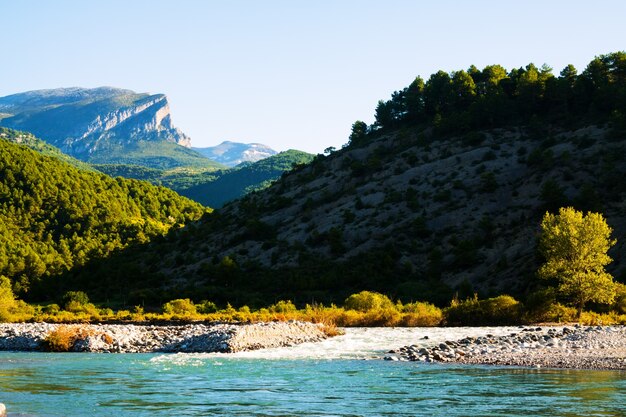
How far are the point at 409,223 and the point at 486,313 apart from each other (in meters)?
47.4

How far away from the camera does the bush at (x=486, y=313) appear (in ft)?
203

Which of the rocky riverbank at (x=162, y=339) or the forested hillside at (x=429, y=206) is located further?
the forested hillside at (x=429, y=206)

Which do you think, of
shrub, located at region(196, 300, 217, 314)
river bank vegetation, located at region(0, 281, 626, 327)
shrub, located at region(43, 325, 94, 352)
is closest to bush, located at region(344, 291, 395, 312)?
river bank vegetation, located at region(0, 281, 626, 327)

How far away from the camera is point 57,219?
149 metres

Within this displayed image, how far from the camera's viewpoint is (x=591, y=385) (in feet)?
83.0

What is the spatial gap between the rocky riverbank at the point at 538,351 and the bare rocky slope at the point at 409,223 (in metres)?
40.4

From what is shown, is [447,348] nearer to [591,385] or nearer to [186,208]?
[591,385]

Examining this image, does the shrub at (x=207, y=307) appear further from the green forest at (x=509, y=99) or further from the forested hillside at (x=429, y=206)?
the green forest at (x=509, y=99)

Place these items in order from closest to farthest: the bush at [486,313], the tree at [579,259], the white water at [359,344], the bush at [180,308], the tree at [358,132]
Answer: the white water at [359,344]
the tree at [579,259]
the bush at [486,313]
the bush at [180,308]
the tree at [358,132]

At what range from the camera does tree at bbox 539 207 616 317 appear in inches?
2421

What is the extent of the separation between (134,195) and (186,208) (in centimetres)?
1516

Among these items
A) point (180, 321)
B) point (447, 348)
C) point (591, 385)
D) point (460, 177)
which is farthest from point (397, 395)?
point (460, 177)

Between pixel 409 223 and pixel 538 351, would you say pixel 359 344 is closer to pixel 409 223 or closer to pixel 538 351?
pixel 538 351

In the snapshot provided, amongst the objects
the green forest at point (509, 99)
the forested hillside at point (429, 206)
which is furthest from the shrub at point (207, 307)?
the green forest at point (509, 99)
